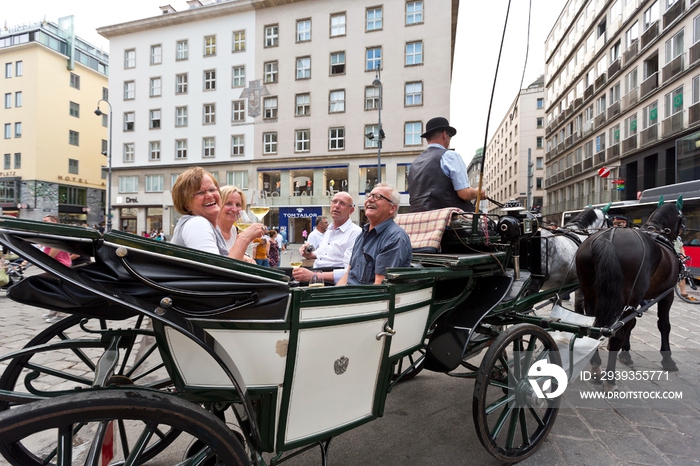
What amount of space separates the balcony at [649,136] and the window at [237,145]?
25.9 meters

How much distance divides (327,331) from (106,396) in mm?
815


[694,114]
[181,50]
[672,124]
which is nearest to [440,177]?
[694,114]

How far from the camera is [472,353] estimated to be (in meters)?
2.74

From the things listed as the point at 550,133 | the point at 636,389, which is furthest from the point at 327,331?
the point at 550,133

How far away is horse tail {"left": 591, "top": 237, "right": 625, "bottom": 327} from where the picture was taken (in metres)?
3.47

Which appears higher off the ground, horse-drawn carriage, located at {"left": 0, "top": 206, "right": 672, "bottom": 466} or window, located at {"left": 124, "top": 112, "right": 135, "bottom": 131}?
window, located at {"left": 124, "top": 112, "right": 135, "bottom": 131}

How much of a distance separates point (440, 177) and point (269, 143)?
27097 millimetres

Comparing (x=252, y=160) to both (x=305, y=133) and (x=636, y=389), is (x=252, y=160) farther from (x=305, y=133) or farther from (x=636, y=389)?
(x=636, y=389)

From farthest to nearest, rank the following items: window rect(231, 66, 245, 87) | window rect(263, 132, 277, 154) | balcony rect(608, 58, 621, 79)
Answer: window rect(231, 66, 245, 87), window rect(263, 132, 277, 154), balcony rect(608, 58, 621, 79)

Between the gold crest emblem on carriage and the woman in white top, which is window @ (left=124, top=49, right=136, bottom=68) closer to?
the woman in white top

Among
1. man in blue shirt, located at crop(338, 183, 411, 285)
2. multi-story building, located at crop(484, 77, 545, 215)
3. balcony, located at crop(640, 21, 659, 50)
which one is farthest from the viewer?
multi-story building, located at crop(484, 77, 545, 215)

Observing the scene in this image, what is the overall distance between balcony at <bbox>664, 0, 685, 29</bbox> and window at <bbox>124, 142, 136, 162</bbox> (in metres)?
35.8

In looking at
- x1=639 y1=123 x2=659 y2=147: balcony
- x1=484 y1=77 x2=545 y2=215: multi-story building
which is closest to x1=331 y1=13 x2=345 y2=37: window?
x1=639 y1=123 x2=659 y2=147: balcony

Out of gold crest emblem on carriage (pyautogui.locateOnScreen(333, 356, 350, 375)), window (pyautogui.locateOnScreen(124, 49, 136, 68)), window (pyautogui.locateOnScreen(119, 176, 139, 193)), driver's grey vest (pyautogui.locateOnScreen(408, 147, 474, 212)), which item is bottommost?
gold crest emblem on carriage (pyautogui.locateOnScreen(333, 356, 350, 375))
